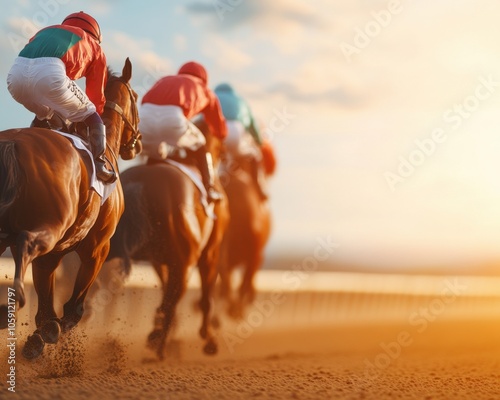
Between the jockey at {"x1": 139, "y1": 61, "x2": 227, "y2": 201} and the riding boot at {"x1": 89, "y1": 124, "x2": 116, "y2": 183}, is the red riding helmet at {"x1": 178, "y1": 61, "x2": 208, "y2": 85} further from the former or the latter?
the riding boot at {"x1": 89, "y1": 124, "x2": 116, "y2": 183}

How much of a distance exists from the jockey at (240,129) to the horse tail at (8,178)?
4.95m

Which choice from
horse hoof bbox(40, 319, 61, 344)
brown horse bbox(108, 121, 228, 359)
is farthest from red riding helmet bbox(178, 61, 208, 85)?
horse hoof bbox(40, 319, 61, 344)

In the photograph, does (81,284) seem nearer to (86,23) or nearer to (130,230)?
(130,230)

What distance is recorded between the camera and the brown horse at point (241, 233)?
1005 centimetres

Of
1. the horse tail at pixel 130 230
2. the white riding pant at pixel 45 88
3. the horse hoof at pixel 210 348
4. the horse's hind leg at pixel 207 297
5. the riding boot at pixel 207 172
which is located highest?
the white riding pant at pixel 45 88

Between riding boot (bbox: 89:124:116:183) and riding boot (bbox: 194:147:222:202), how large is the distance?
2.15 metres

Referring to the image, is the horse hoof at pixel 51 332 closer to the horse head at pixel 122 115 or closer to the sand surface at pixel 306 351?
the sand surface at pixel 306 351

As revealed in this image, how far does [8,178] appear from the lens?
494 cm

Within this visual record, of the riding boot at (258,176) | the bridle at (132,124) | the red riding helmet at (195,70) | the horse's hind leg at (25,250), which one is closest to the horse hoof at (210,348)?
the red riding helmet at (195,70)

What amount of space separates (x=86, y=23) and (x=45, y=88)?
1.91 ft

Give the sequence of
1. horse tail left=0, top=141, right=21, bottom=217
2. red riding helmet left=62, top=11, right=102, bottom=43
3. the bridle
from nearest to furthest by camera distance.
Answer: horse tail left=0, top=141, right=21, bottom=217, red riding helmet left=62, top=11, right=102, bottom=43, the bridle

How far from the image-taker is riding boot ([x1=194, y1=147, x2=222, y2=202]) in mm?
7930

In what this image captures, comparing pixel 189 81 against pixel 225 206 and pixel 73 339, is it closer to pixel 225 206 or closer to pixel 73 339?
pixel 225 206

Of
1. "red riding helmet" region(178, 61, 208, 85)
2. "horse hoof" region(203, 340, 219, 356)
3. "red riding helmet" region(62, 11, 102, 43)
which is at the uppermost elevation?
"red riding helmet" region(62, 11, 102, 43)
